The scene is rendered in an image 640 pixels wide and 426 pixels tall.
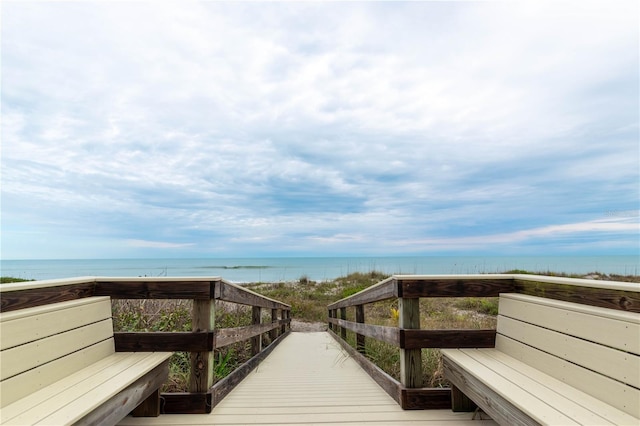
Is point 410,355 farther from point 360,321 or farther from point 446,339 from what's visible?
point 360,321

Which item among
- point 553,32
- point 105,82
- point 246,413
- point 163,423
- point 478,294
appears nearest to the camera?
point 163,423

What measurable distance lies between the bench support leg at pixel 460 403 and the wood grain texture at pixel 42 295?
2935 mm

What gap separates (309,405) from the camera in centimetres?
254

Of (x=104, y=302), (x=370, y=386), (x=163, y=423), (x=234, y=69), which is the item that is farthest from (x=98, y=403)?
(x=234, y=69)

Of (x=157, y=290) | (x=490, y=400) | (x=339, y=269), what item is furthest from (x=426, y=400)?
(x=339, y=269)

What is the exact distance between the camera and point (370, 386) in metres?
3.19

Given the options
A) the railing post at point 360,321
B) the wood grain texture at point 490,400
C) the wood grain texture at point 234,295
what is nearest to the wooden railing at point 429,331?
the wood grain texture at point 490,400

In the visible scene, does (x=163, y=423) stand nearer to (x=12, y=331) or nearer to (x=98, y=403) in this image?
(x=98, y=403)

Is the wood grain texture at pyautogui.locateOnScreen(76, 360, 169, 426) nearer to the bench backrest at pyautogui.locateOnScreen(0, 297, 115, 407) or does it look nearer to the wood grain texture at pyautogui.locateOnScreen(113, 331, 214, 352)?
the wood grain texture at pyautogui.locateOnScreen(113, 331, 214, 352)

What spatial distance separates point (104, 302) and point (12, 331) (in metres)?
0.82

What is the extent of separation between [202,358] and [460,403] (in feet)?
6.75

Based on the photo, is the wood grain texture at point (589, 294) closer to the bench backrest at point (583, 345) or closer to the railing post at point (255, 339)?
the bench backrest at point (583, 345)

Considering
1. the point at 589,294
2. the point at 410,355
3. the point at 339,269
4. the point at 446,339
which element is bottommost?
the point at 339,269

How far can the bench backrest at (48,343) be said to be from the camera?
1.60 metres
